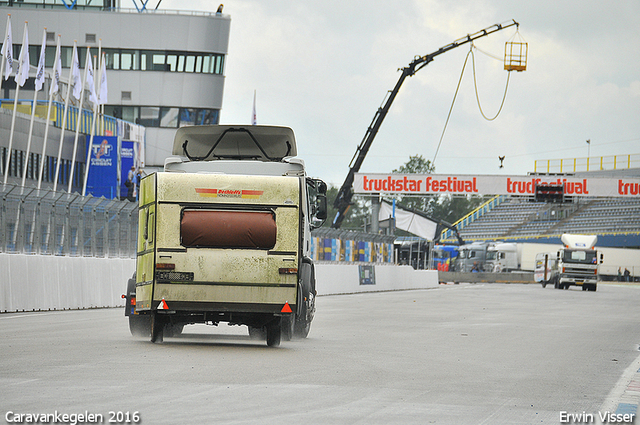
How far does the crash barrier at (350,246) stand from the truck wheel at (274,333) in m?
20.4

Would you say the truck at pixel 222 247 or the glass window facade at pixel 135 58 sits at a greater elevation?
the glass window facade at pixel 135 58

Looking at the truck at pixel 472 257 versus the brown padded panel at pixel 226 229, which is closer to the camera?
the brown padded panel at pixel 226 229

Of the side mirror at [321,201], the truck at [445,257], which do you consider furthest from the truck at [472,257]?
the side mirror at [321,201]

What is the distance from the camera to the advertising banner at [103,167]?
56812 millimetres

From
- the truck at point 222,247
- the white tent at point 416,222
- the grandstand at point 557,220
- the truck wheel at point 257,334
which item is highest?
the grandstand at point 557,220

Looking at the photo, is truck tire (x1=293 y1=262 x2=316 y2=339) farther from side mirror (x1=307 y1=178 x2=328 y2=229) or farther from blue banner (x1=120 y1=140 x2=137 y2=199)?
blue banner (x1=120 y1=140 x2=137 y2=199)

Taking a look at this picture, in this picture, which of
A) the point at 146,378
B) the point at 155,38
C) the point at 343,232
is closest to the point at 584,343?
the point at 146,378

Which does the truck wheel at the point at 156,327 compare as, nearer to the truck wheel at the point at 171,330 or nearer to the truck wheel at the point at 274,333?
the truck wheel at the point at 171,330

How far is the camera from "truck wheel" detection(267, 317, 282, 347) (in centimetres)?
1361

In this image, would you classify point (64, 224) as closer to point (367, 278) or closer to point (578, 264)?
point (367, 278)

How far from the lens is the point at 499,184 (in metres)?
61.6

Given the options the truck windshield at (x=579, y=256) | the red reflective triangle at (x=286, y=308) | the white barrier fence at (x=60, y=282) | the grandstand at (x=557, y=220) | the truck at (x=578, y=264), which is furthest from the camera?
the grandstand at (x=557, y=220)

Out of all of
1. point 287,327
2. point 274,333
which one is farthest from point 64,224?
point 274,333

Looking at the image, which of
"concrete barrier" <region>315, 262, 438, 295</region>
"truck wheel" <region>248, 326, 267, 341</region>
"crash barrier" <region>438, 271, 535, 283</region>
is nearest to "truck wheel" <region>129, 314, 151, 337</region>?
"truck wheel" <region>248, 326, 267, 341</region>
